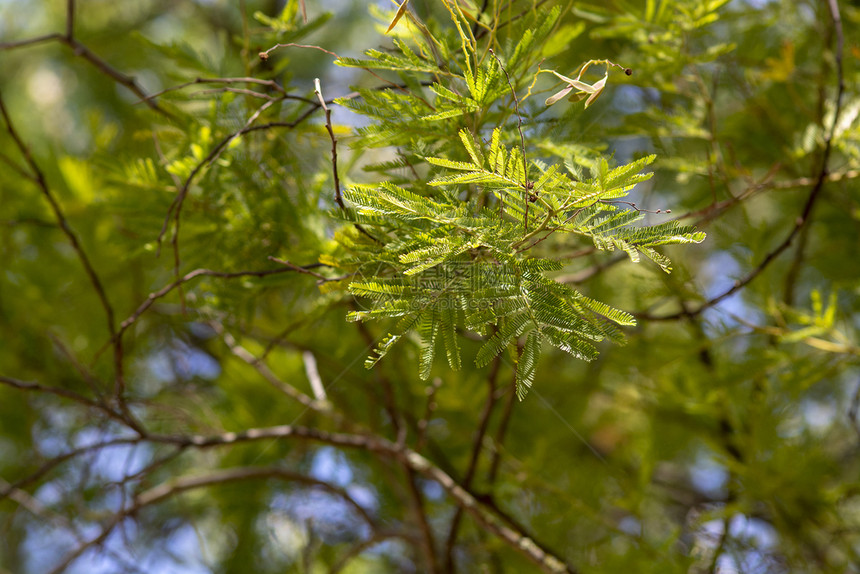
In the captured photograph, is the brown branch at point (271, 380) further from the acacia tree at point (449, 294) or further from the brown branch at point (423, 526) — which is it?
the brown branch at point (423, 526)

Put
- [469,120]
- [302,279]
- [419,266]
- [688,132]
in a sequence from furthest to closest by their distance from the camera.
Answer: [688,132], [302,279], [469,120], [419,266]

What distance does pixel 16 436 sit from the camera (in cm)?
135

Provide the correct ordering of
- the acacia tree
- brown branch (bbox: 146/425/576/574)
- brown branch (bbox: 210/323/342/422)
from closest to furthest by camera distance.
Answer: the acacia tree, brown branch (bbox: 146/425/576/574), brown branch (bbox: 210/323/342/422)

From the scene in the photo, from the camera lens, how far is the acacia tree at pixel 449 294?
0.51 metres

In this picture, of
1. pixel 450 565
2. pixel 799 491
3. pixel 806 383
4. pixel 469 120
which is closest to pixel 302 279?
pixel 469 120

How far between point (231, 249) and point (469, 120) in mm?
335

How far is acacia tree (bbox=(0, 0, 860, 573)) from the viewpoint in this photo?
1.68 ft

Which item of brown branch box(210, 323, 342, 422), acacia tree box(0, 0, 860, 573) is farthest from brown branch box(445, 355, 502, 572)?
brown branch box(210, 323, 342, 422)

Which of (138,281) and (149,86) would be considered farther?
(149,86)

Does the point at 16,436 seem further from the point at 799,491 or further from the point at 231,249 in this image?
the point at 799,491

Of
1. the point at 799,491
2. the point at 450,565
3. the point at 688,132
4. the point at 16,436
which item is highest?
the point at 688,132

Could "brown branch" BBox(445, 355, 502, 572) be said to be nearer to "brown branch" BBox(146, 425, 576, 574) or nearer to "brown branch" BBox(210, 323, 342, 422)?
"brown branch" BBox(146, 425, 576, 574)

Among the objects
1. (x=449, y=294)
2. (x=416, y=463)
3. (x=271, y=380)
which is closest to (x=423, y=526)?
(x=416, y=463)

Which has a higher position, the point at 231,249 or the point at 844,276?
the point at 844,276
